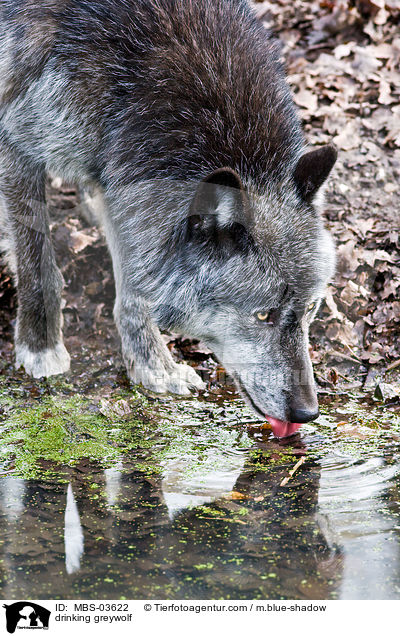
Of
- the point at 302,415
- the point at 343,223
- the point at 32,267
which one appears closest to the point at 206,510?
the point at 302,415

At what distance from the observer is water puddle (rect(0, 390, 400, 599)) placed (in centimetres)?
309

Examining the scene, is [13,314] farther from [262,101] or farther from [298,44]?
[298,44]

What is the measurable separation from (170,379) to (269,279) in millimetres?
1468

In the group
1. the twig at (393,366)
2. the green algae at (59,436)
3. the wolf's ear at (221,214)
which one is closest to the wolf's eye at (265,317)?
the wolf's ear at (221,214)

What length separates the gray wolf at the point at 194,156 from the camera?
4.26 metres

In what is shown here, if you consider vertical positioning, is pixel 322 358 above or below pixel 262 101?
below

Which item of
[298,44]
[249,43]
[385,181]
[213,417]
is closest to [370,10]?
[298,44]

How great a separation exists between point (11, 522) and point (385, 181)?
5131mm

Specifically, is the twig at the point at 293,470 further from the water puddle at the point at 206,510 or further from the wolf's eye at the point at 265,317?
the wolf's eye at the point at 265,317

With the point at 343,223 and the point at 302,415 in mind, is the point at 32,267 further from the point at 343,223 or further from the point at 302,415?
the point at 343,223
